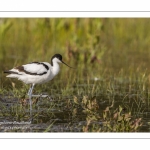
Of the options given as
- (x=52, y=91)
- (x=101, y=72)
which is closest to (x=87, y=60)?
(x=101, y=72)

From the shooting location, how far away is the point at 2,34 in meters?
10.9

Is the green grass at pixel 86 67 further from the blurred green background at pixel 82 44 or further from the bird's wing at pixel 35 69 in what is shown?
the bird's wing at pixel 35 69

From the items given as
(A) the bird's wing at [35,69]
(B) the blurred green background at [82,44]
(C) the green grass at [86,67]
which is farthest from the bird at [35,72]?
(B) the blurred green background at [82,44]

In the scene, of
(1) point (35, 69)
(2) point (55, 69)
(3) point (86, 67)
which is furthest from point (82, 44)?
(1) point (35, 69)

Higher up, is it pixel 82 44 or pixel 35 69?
pixel 82 44

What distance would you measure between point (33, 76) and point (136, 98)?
4.85 ft

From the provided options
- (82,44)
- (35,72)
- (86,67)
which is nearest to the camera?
(35,72)

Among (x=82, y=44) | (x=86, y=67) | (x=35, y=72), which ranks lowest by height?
(x=35, y=72)

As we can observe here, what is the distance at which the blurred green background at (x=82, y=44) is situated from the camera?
9.98 m

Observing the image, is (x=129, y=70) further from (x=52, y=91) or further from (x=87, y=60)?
(x=52, y=91)

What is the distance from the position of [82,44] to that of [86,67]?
1.25 metres

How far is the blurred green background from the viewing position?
393 inches

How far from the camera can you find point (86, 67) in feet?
33.3

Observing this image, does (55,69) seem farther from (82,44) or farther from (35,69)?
(82,44)
